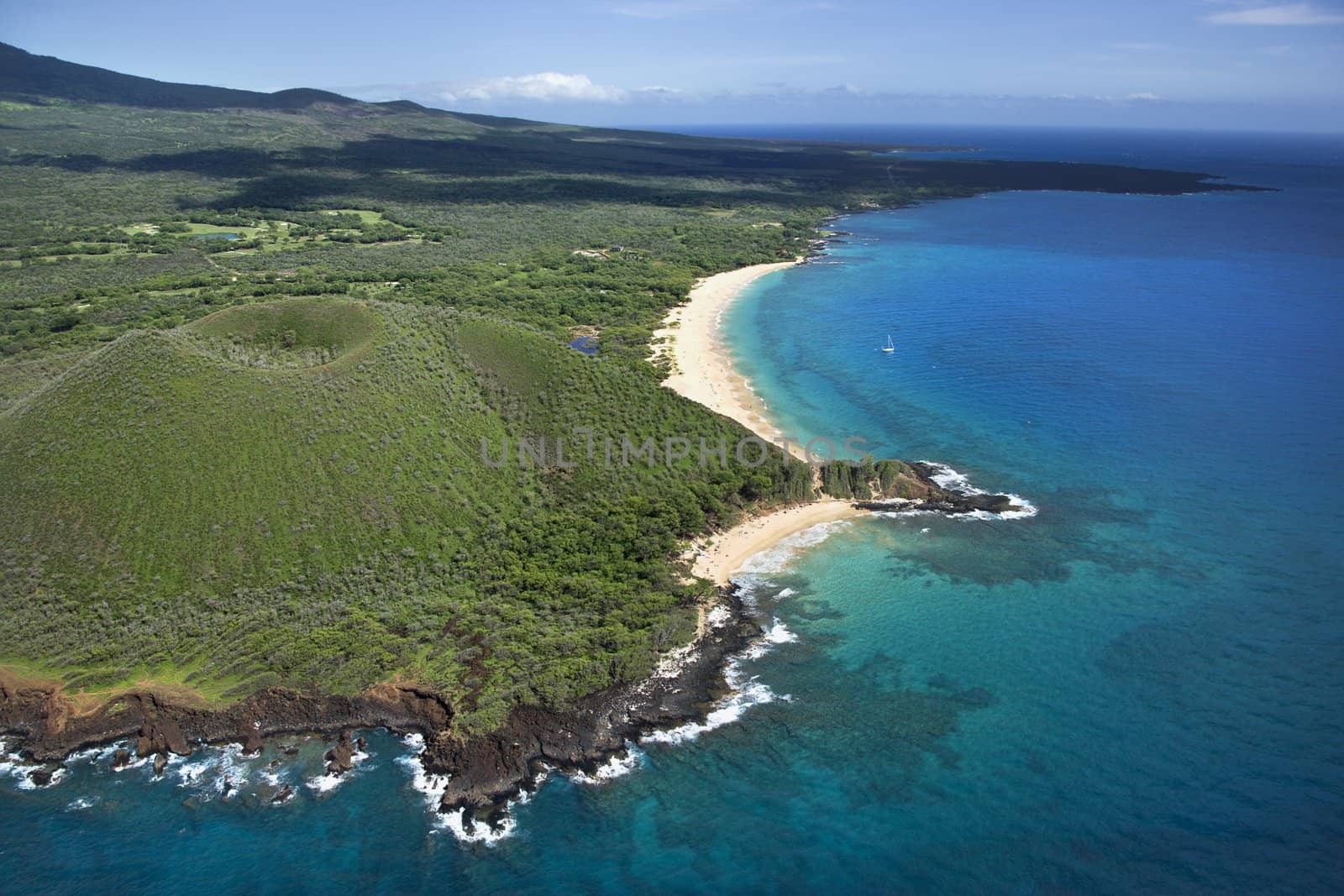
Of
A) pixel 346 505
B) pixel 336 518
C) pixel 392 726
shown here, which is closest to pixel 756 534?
pixel 392 726

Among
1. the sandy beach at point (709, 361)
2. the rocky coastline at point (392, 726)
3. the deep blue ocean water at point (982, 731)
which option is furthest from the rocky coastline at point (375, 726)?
the sandy beach at point (709, 361)

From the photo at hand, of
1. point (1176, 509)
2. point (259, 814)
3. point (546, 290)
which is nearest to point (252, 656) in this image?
point (259, 814)

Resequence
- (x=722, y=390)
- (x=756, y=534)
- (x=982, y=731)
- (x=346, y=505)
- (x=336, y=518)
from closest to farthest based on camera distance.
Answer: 1. (x=982, y=731)
2. (x=336, y=518)
3. (x=346, y=505)
4. (x=756, y=534)
5. (x=722, y=390)

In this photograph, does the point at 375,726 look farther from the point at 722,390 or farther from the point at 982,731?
the point at 722,390

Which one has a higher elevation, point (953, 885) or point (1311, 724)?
point (1311, 724)

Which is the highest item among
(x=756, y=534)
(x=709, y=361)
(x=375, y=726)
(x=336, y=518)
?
(x=709, y=361)

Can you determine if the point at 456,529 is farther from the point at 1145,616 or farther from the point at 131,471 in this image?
the point at 1145,616

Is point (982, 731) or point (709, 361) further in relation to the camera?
point (709, 361)
